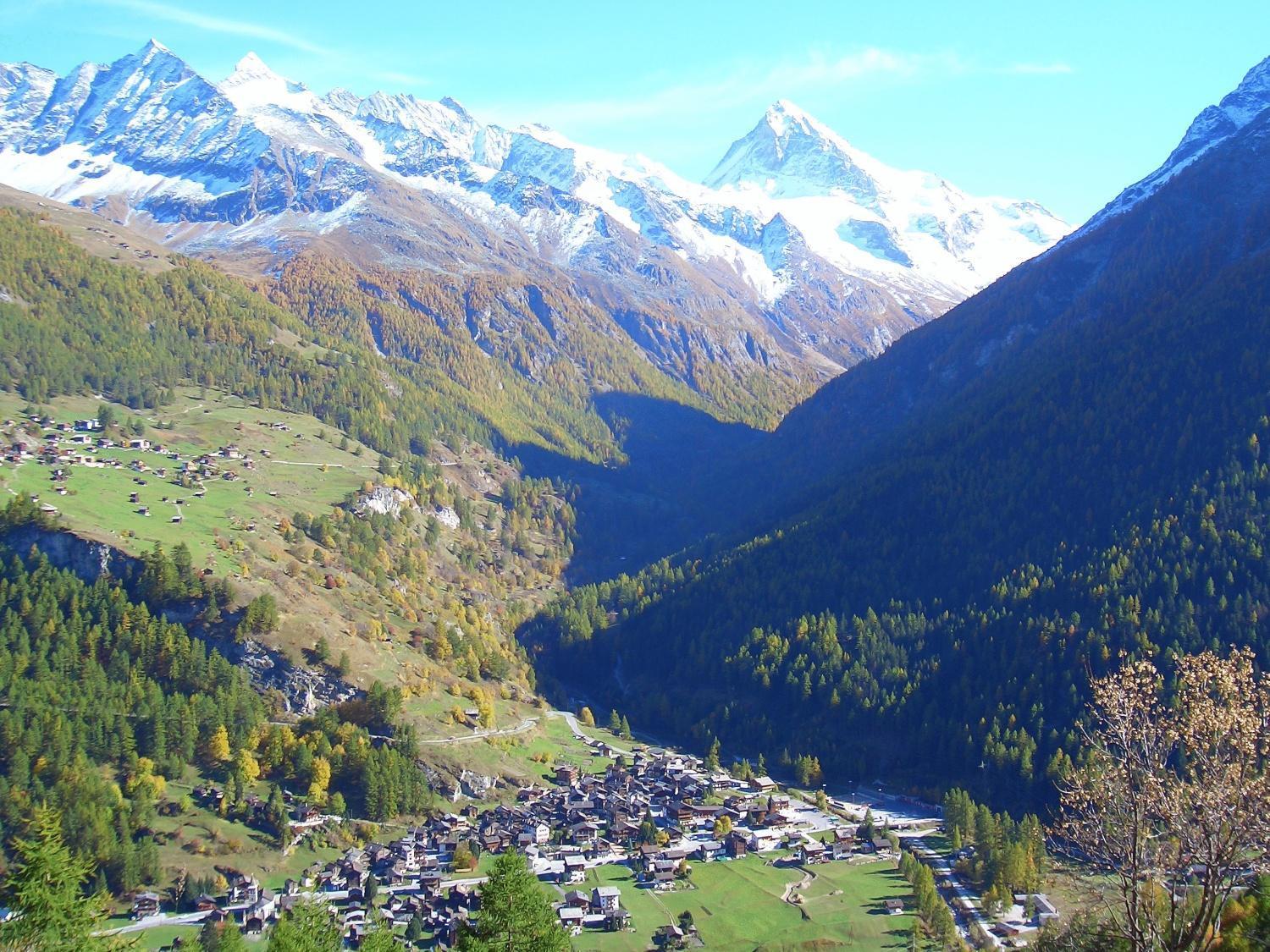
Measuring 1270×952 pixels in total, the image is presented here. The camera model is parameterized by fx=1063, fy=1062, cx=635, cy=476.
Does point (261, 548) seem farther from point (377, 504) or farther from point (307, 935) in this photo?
point (307, 935)

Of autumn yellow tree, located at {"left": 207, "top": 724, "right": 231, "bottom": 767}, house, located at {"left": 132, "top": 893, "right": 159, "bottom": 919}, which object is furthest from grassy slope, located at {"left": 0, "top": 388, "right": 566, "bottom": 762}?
house, located at {"left": 132, "top": 893, "right": 159, "bottom": 919}

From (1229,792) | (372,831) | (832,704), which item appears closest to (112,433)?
(372,831)

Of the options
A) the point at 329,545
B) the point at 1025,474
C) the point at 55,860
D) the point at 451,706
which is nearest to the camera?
the point at 55,860

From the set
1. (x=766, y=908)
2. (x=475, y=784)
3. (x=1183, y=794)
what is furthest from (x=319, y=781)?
(x=1183, y=794)

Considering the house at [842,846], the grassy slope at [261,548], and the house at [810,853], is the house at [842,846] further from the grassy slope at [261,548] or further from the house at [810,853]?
the grassy slope at [261,548]

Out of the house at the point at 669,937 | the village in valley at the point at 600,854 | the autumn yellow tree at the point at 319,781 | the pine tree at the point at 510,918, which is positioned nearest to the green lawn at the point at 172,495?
the village in valley at the point at 600,854

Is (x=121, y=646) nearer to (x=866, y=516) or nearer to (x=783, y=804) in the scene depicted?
(x=783, y=804)
